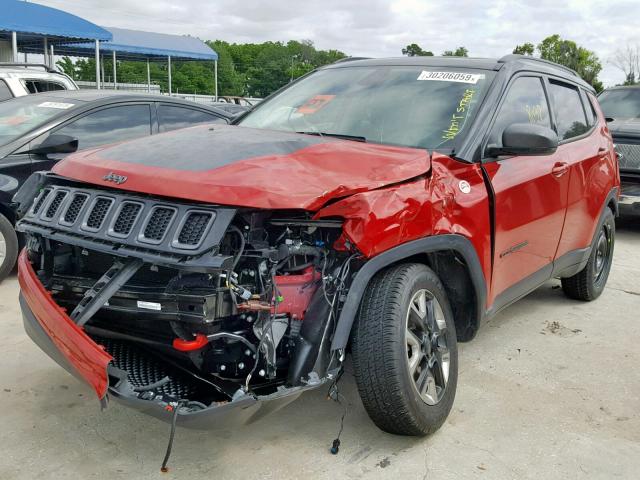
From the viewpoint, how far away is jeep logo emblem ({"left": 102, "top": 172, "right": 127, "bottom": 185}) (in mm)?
2730

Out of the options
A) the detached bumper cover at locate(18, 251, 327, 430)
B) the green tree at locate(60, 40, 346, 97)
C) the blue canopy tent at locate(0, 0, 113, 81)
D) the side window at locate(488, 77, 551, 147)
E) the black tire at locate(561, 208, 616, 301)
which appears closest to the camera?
the detached bumper cover at locate(18, 251, 327, 430)

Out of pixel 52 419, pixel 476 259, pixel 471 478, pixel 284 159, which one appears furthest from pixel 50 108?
pixel 471 478

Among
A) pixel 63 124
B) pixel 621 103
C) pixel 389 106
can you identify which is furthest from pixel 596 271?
pixel 621 103

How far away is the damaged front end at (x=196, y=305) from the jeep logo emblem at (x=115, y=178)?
0.18 feet

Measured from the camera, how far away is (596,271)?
5.50m

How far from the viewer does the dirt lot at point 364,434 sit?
9.44 feet

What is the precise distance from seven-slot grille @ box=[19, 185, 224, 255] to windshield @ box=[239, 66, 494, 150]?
1340mm

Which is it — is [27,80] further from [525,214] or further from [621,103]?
[621,103]

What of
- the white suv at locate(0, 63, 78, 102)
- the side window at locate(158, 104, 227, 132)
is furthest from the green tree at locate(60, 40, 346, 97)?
the side window at locate(158, 104, 227, 132)

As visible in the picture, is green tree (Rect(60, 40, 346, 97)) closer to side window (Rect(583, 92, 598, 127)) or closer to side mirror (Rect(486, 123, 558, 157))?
side window (Rect(583, 92, 598, 127))

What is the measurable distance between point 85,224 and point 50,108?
149 inches

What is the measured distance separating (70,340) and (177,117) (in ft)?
14.7

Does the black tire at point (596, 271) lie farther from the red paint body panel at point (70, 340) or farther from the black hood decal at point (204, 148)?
the red paint body panel at point (70, 340)

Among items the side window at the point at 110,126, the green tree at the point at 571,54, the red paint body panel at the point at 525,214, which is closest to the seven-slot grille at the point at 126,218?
the red paint body panel at the point at 525,214
